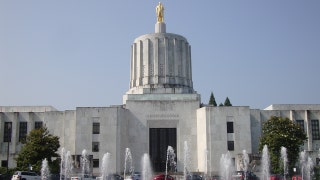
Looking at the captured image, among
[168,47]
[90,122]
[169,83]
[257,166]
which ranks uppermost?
[168,47]

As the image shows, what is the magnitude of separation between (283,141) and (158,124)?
16.6 m

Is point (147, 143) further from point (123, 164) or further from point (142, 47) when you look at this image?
point (142, 47)

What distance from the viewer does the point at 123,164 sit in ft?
174

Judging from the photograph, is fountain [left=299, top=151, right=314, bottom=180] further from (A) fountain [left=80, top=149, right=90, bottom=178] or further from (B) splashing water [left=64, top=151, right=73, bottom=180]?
(B) splashing water [left=64, top=151, right=73, bottom=180]

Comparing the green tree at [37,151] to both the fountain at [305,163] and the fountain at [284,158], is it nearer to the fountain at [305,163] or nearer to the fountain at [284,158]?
the fountain at [284,158]

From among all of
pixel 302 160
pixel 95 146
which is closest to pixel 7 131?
pixel 95 146

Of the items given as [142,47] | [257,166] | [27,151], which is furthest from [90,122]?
[257,166]

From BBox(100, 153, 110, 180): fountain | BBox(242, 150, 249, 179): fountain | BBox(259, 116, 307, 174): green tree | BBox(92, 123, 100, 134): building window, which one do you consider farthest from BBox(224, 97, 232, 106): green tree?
BBox(100, 153, 110, 180): fountain

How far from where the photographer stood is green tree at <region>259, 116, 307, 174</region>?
1766 inches

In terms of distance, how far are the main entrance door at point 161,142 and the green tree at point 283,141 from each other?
1271 cm

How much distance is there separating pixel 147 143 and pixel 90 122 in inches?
308

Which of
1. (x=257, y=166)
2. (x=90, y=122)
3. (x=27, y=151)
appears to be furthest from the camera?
(x=90, y=122)

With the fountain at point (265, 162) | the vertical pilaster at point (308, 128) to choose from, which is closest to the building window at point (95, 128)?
the fountain at point (265, 162)

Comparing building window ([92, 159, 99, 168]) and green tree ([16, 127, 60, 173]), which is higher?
green tree ([16, 127, 60, 173])
